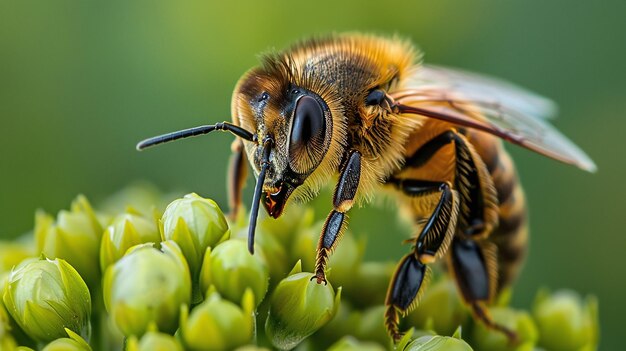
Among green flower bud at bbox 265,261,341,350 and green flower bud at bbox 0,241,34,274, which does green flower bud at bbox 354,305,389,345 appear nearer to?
green flower bud at bbox 265,261,341,350

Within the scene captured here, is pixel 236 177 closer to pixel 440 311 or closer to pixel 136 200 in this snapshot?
pixel 136 200

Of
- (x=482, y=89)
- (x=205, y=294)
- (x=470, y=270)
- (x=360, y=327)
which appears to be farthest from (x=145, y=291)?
(x=482, y=89)

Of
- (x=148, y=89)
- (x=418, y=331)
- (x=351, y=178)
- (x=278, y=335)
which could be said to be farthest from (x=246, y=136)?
(x=148, y=89)

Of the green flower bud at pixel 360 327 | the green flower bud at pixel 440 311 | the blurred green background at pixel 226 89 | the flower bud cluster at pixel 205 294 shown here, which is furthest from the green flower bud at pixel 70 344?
the blurred green background at pixel 226 89

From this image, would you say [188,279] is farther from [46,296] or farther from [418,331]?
[418,331]

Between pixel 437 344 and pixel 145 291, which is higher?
pixel 145 291

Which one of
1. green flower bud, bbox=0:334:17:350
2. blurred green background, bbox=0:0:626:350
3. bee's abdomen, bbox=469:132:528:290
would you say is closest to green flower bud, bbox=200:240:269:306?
green flower bud, bbox=0:334:17:350
